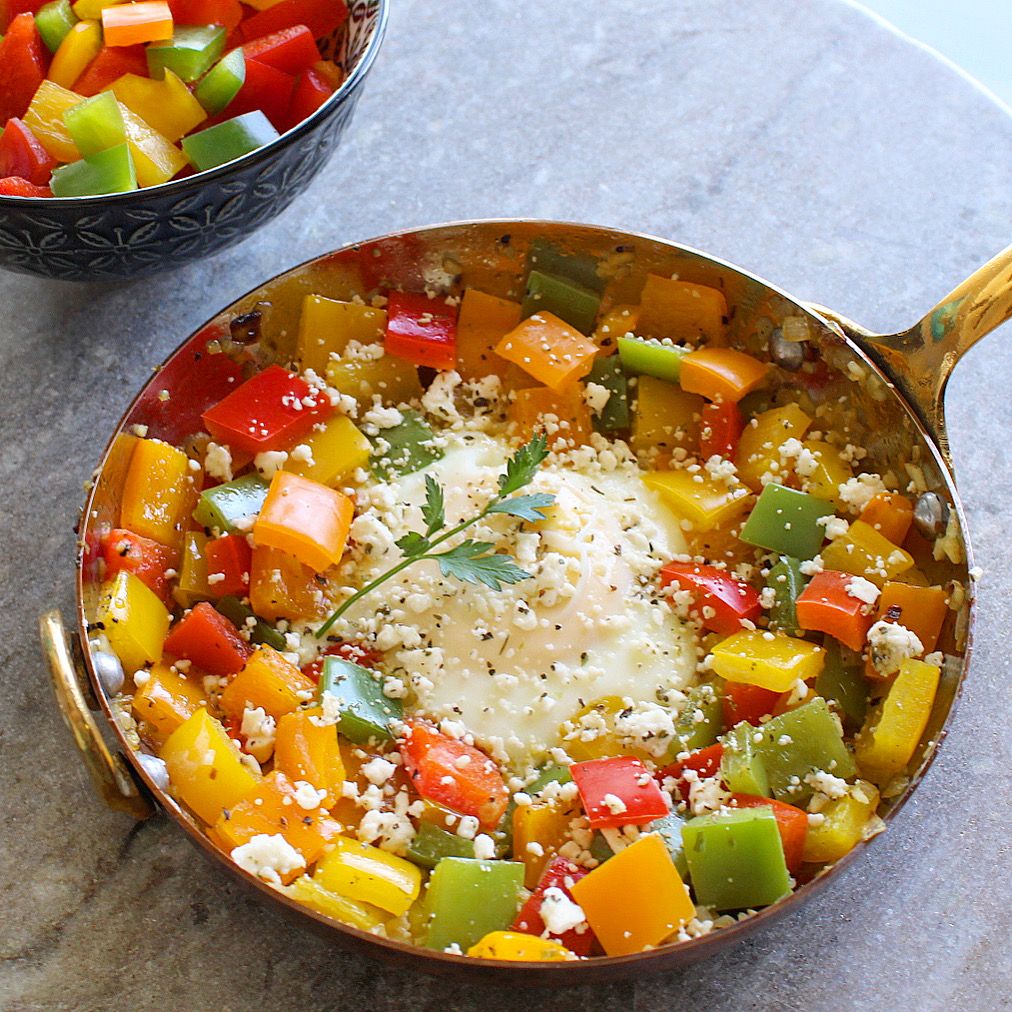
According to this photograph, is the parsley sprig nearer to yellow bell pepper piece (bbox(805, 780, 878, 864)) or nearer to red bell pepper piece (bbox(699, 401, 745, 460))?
red bell pepper piece (bbox(699, 401, 745, 460))

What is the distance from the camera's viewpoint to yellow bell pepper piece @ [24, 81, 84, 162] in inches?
55.1

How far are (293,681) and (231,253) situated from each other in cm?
76

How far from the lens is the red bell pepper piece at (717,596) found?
4.35 feet

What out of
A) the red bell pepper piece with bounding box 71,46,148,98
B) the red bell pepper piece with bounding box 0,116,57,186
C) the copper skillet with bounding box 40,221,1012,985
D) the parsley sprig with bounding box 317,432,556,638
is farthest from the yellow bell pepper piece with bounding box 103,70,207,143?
the parsley sprig with bounding box 317,432,556,638

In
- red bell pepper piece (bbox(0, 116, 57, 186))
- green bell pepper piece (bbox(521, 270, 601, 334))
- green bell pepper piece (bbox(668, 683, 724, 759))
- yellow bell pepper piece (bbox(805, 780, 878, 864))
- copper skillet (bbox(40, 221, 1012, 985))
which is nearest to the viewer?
copper skillet (bbox(40, 221, 1012, 985))

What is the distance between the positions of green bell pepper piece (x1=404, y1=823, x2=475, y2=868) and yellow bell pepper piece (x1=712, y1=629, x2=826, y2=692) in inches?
13.6

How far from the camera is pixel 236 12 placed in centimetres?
154

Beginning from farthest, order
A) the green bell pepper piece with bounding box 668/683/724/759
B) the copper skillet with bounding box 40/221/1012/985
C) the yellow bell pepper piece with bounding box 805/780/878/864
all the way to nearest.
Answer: the green bell pepper piece with bounding box 668/683/724/759
the yellow bell pepper piece with bounding box 805/780/878/864
the copper skillet with bounding box 40/221/1012/985

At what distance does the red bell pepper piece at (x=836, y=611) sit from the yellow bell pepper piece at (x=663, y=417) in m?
0.27

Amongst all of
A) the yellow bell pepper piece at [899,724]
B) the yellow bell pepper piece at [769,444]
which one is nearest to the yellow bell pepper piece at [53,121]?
the yellow bell pepper piece at [769,444]

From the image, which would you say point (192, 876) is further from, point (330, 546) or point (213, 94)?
point (213, 94)

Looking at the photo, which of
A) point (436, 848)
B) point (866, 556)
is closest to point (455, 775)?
point (436, 848)

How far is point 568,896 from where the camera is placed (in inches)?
44.5

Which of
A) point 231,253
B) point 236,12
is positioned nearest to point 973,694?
point 231,253
